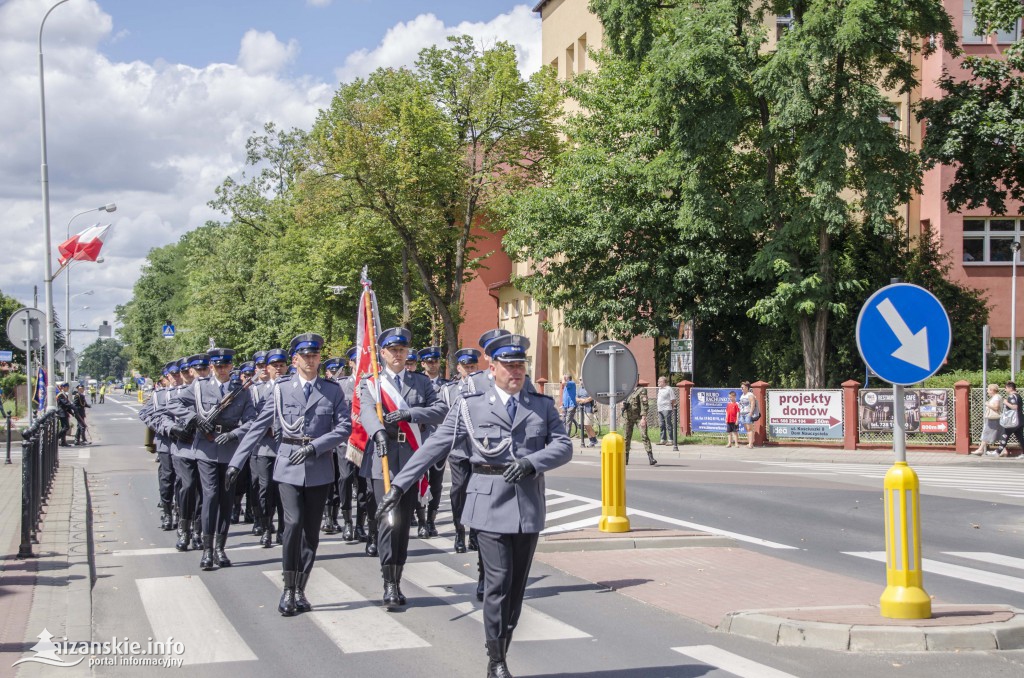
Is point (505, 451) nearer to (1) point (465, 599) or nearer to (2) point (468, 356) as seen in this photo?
(1) point (465, 599)

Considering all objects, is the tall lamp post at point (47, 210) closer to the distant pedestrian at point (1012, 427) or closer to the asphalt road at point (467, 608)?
the asphalt road at point (467, 608)

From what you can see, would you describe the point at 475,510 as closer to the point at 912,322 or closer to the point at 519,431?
the point at 519,431

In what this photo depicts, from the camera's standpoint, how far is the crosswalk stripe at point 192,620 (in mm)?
7027

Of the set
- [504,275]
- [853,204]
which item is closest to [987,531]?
[853,204]

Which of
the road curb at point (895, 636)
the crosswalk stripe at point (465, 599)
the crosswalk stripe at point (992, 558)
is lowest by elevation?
the crosswalk stripe at point (992, 558)

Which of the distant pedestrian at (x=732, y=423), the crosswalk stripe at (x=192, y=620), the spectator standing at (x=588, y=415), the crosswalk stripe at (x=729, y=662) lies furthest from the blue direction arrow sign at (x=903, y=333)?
the spectator standing at (x=588, y=415)

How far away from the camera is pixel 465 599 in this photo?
8953 mm

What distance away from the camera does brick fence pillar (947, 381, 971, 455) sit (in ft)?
88.7

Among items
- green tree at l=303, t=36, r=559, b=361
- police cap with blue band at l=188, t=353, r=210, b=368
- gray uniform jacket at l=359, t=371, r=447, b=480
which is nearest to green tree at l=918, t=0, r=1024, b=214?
green tree at l=303, t=36, r=559, b=361

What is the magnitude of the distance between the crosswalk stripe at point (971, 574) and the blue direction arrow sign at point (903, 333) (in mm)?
2627

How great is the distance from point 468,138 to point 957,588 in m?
36.5

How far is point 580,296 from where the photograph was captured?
120ft

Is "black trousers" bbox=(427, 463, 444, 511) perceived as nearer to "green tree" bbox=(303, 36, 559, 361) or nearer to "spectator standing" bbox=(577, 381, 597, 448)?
"spectator standing" bbox=(577, 381, 597, 448)

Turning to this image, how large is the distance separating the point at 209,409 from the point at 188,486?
91 cm
